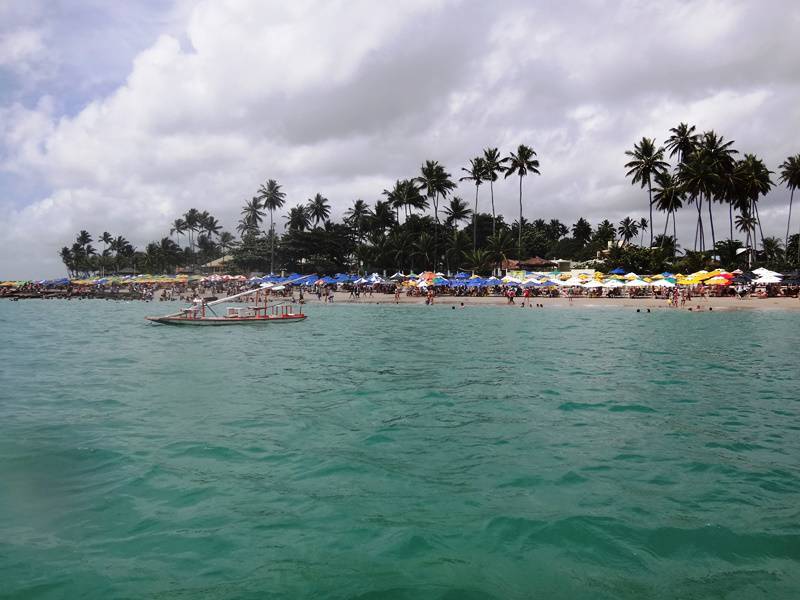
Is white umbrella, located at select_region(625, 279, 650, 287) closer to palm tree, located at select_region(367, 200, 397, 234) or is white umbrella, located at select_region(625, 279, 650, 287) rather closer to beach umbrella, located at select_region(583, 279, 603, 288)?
beach umbrella, located at select_region(583, 279, 603, 288)

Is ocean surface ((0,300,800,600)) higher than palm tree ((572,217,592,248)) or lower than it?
lower

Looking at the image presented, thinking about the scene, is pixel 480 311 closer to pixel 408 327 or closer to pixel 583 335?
pixel 408 327

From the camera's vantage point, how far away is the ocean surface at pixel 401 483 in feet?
18.5

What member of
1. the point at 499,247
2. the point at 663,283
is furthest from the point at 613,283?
the point at 499,247

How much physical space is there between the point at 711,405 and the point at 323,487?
1018 centimetres

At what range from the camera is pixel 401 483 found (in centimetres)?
809

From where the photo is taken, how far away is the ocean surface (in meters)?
5.64

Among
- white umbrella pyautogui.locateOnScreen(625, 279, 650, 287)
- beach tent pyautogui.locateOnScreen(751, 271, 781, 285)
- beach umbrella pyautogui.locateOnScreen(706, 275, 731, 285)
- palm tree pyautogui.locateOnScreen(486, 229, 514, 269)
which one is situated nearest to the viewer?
beach umbrella pyautogui.locateOnScreen(706, 275, 731, 285)

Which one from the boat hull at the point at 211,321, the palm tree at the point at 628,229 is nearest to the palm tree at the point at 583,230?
the palm tree at the point at 628,229

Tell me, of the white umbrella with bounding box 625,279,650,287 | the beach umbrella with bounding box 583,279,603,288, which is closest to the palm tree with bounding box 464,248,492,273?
the beach umbrella with bounding box 583,279,603,288

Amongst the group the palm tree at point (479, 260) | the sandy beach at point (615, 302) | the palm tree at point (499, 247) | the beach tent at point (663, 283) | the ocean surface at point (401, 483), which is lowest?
the ocean surface at point (401, 483)

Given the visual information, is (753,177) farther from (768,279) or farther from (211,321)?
(211,321)

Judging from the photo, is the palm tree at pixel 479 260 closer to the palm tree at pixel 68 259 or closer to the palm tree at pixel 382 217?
the palm tree at pixel 382 217

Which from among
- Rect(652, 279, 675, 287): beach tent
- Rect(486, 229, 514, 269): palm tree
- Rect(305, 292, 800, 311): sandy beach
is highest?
Rect(486, 229, 514, 269): palm tree
